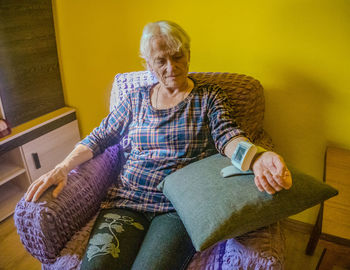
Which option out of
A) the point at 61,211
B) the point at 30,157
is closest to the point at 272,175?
the point at 61,211

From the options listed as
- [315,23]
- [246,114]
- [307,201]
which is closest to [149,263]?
[307,201]

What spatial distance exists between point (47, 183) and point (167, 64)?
632 mm

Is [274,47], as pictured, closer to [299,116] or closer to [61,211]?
[299,116]

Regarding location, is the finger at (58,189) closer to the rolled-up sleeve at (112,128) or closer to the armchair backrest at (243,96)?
the rolled-up sleeve at (112,128)

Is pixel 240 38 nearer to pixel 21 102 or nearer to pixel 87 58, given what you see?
pixel 87 58

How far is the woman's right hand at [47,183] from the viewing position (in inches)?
40.7

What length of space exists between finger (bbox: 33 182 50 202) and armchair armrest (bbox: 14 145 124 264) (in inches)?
0.6

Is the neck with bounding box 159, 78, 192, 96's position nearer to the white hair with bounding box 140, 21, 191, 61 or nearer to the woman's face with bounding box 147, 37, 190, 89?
the woman's face with bounding box 147, 37, 190, 89

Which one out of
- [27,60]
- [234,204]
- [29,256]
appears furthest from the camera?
[27,60]

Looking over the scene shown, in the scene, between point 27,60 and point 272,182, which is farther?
point 27,60

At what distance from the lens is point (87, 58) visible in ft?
6.15

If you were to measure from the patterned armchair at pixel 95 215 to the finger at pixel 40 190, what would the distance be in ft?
0.05

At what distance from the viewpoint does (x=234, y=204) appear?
850mm

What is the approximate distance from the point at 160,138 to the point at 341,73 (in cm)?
85
